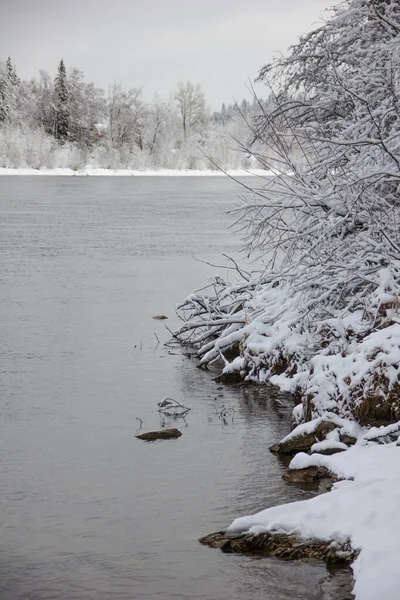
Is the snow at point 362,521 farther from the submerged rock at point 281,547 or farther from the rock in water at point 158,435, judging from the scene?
the rock in water at point 158,435

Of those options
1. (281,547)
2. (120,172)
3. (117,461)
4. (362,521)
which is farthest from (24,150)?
(362,521)

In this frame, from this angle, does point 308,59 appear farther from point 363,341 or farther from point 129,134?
point 129,134

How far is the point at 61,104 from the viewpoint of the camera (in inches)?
4053

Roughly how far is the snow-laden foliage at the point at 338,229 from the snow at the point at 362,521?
1677 mm

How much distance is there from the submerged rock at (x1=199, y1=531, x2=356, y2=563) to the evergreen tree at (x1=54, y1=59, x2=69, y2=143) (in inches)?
3803

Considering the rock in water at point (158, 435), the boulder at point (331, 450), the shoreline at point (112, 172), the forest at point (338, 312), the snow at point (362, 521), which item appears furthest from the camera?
the shoreline at point (112, 172)

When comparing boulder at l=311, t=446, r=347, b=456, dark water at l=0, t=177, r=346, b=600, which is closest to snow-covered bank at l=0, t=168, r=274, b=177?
dark water at l=0, t=177, r=346, b=600

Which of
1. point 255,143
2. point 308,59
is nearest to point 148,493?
point 255,143

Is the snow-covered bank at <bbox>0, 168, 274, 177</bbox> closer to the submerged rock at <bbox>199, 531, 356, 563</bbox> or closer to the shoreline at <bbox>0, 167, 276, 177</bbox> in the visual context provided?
the shoreline at <bbox>0, 167, 276, 177</bbox>

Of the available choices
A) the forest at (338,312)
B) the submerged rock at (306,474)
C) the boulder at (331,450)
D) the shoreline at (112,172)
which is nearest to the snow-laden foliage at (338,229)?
the forest at (338,312)

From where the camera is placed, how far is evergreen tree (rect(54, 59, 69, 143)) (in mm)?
100938

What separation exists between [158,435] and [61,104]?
9705 cm

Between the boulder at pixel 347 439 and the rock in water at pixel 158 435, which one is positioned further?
the rock in water at pixel 158 435

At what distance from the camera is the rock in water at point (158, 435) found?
32.2ft
